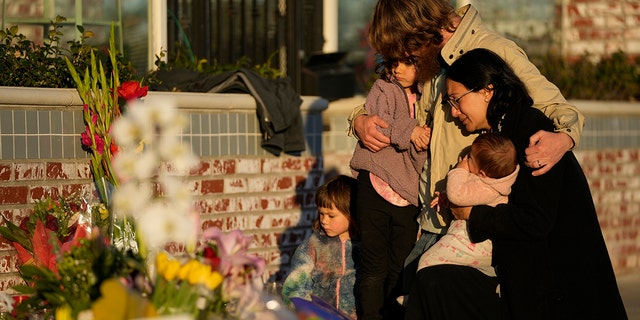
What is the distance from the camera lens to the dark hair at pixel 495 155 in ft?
14.7

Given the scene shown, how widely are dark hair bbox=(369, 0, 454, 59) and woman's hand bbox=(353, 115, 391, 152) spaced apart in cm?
37

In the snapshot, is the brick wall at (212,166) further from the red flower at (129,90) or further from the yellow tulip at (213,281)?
the yellow tulip at (213,281)

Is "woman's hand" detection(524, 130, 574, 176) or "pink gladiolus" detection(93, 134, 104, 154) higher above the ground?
"woman's hand" detection(524, 130, 574, 176)

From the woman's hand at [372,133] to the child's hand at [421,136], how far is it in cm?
14

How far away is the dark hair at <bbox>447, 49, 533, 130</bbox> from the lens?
15.1ft

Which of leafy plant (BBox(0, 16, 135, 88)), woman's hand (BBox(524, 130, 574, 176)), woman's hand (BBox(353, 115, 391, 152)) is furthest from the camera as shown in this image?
leafy plant (BBox(0, 16, 135, 88))

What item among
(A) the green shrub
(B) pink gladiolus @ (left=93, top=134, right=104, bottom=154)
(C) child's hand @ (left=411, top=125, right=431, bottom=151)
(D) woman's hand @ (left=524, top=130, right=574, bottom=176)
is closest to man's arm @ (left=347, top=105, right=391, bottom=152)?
(C) child's hand @ (left=411, top=125, right=431, bottom=151)

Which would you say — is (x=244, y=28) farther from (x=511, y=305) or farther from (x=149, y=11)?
(x=511, y=305)

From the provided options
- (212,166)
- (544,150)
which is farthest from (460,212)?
(212,166)

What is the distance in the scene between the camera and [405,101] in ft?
17.7

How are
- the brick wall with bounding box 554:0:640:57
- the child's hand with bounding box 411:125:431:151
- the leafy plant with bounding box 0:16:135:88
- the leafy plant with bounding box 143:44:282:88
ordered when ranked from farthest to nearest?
the brick wall with bounding box 554:0:640:57
the leafy plant with bounding box 143:44:282:88
the leafy plant with bounding box 0:16:135:88
the child's hand with bounding box 411:125:431:151

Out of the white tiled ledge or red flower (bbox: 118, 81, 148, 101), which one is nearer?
the white tiled ledge

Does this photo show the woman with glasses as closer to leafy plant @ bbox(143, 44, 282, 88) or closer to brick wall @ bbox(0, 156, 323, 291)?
brick wall @ bbox(0, 156, 323, 291)

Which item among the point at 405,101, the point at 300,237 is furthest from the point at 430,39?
the point at 300,237
